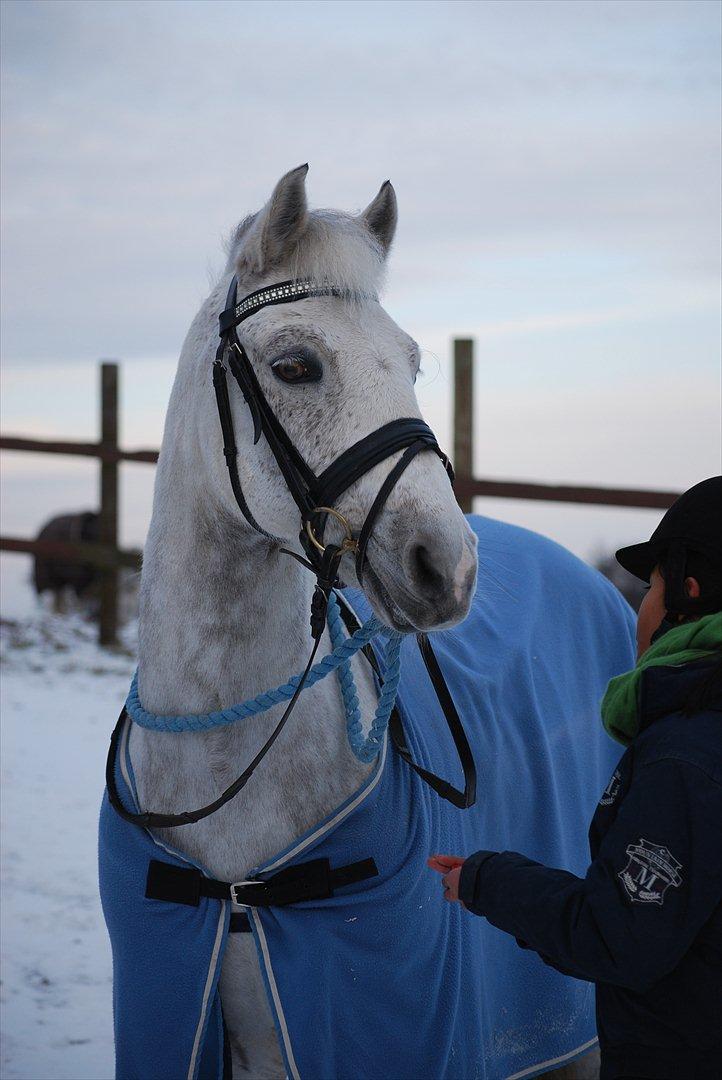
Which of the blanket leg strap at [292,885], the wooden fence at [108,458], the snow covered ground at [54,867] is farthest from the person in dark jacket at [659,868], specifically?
the wooden fence at [108,458]

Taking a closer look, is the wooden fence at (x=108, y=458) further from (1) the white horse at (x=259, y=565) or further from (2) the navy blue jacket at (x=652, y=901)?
(2) the navy blue jacket at (x=652, y=901)

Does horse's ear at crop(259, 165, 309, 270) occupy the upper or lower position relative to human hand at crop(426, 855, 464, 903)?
upper

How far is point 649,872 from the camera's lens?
1.32 meters

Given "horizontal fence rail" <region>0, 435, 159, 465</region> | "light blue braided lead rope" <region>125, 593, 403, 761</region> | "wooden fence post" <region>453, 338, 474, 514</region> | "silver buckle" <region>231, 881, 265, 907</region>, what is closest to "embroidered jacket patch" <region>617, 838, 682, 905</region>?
"light blue braided lead rope" <region>125, 593, 403, 761</region>

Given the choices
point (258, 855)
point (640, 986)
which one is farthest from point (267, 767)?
point (640, 986)

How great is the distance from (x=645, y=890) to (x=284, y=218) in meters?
1.25

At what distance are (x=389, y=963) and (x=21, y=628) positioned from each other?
7.29 metres

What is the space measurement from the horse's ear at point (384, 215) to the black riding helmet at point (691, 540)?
88cm

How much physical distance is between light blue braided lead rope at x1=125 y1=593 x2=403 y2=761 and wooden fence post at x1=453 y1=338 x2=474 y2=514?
5.47 meters

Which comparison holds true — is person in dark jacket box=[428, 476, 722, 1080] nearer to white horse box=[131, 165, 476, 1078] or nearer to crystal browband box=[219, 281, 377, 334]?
white horse box=[131, 165, 476, 1078]

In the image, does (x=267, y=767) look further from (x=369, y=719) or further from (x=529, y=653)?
(x=529, y=653)

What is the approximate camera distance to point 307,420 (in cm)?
167

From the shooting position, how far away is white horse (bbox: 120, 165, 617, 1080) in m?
1.66

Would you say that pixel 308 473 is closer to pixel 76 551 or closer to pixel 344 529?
A: pixel 344 529
